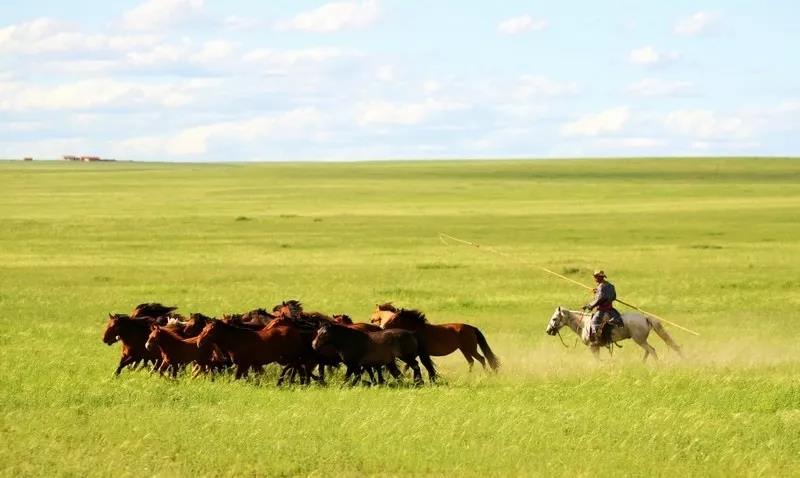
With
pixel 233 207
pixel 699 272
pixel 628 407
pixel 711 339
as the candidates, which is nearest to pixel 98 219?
pixel 233 207

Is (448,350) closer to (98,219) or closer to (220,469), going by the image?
(220,469)

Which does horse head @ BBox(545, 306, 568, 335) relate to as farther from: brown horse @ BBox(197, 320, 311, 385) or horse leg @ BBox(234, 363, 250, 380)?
horse leg @ BBox(234, 363, 250, 380)

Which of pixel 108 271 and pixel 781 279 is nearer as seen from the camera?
pixel 781 279

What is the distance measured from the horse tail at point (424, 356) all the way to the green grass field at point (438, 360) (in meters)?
0.51

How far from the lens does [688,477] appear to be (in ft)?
40.6

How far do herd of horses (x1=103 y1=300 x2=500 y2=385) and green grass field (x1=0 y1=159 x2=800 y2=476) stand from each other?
482 mm

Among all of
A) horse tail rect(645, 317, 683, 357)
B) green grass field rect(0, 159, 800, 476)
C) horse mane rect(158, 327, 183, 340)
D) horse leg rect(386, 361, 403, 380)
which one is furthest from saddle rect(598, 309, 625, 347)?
horse mane rect(158, 327, 183, 340)

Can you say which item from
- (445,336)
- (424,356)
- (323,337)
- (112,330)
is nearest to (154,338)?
(112,330)

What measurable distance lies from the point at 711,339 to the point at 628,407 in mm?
9276

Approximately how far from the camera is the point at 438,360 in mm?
21812

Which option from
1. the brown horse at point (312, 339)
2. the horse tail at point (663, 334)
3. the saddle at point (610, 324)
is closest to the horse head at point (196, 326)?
the brown horse at point (312, 339)

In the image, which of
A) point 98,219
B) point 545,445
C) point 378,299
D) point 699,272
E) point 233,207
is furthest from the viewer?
point 233,207

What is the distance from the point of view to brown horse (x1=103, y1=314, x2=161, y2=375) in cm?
1945

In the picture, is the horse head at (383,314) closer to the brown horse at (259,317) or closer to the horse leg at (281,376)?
the brown horse at (259,317)
